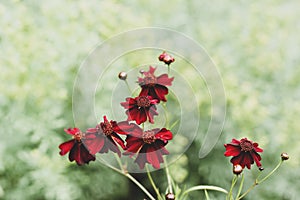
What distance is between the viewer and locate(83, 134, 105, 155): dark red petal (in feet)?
2.45

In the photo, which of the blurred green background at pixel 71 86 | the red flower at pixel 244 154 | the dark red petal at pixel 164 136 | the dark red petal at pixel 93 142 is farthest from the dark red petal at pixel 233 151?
the blurred green background at pixel 71 86

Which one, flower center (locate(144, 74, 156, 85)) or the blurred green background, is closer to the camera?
flower center (locate(144, 74, 156, 85))

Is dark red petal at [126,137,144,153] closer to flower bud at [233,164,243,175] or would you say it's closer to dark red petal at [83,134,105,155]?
dark red petal at [83,134,105,155]

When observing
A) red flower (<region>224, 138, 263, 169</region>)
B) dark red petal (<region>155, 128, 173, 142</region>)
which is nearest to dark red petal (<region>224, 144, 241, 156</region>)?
red flower (<region>224, 138, 263, 169</region>)

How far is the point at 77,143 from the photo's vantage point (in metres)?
0.79

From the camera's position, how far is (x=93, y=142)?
76 centimetres

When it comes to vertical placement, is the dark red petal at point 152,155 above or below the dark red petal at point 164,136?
below

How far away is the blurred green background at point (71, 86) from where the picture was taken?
1.44 metres

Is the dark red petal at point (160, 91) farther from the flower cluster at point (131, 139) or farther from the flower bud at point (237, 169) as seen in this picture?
the flower bud at point (237, 169)

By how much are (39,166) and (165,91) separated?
0.73 m

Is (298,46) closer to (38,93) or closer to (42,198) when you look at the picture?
(38,93)

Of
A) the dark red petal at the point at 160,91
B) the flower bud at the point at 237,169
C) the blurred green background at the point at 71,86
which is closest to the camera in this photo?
the flower bud at the point at 237,169

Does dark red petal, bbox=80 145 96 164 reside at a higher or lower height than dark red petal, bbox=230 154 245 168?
higher

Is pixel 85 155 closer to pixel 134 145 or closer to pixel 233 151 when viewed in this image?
pixel 134 145
